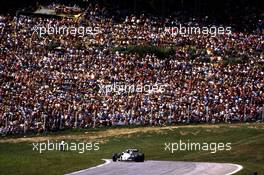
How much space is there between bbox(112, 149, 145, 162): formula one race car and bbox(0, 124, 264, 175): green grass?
778 mm

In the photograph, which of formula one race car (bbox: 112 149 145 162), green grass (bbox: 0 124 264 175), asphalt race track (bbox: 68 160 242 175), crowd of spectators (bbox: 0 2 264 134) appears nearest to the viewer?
asphalt race track (bbox: 68 160 242 175)

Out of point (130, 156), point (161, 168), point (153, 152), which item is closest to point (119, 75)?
point (153, 152)

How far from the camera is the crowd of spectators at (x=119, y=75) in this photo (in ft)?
151

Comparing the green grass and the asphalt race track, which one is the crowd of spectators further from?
the asphalt race track

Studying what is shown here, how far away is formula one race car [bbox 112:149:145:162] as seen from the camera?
121 feet

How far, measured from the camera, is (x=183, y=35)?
60.9 meters

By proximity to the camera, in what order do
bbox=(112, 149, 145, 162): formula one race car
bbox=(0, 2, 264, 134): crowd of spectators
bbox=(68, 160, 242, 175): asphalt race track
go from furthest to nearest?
bbox=(0, 2, 264, 134): crowd of spectators
bbox=(112, 149, 145, 162): formula one race car
bbox=(68, 160, 242, 175): asphalt race track

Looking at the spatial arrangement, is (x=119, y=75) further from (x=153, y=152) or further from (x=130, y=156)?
(x=130, y=156)

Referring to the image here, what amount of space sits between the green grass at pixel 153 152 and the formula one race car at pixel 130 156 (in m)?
0.78

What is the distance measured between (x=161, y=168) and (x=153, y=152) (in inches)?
197

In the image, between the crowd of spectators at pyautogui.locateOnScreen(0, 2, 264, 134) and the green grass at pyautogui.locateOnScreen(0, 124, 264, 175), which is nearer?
the green grass at pyautogui.locateOnScreen(0, 124, 264, 175)

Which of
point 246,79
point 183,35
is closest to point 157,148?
point 246,79

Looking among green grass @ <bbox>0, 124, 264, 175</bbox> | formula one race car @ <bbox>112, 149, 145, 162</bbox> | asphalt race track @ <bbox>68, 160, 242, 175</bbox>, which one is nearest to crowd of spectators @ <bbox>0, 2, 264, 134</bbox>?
green grass @ <bbox>0, 124, 264, 175</bbox>

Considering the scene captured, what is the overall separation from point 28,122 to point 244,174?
59.4 ft
